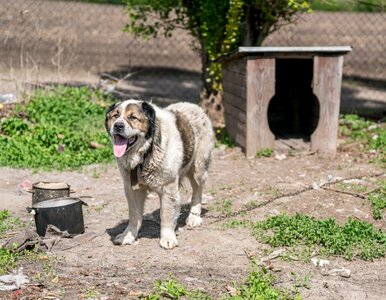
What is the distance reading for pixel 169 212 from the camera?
6109mm

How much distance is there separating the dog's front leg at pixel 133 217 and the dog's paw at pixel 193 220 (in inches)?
27.2

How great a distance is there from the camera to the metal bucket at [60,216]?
6.20m

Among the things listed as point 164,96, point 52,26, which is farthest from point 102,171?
point 52,26

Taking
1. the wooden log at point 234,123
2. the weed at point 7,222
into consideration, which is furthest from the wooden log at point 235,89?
the weed at point 7,222

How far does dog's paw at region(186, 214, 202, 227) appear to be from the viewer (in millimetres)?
6742

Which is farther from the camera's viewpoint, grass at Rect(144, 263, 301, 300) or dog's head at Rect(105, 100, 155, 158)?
dog's head at Rect(105, 100, 155, 158)

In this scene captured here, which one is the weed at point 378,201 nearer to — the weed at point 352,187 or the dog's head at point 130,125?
the weed at point 352,187

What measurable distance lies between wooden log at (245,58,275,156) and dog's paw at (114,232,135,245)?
3.73 metres

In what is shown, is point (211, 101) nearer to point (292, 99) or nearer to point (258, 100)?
point (292, 99)

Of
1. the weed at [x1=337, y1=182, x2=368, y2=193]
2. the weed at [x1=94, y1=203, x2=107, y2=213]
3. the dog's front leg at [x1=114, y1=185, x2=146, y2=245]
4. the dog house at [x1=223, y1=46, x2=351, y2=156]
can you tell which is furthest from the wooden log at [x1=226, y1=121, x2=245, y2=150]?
the dog's front leg at [x1=114, y1=185, x2=146, y2=245]

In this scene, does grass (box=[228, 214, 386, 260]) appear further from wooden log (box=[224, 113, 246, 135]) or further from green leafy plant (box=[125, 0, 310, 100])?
green leafy plant (box=[125, 0, 310, 100])

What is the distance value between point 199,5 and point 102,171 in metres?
4.12

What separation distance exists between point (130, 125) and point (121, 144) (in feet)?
0.61

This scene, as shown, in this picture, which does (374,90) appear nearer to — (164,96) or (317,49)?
(164,96)
